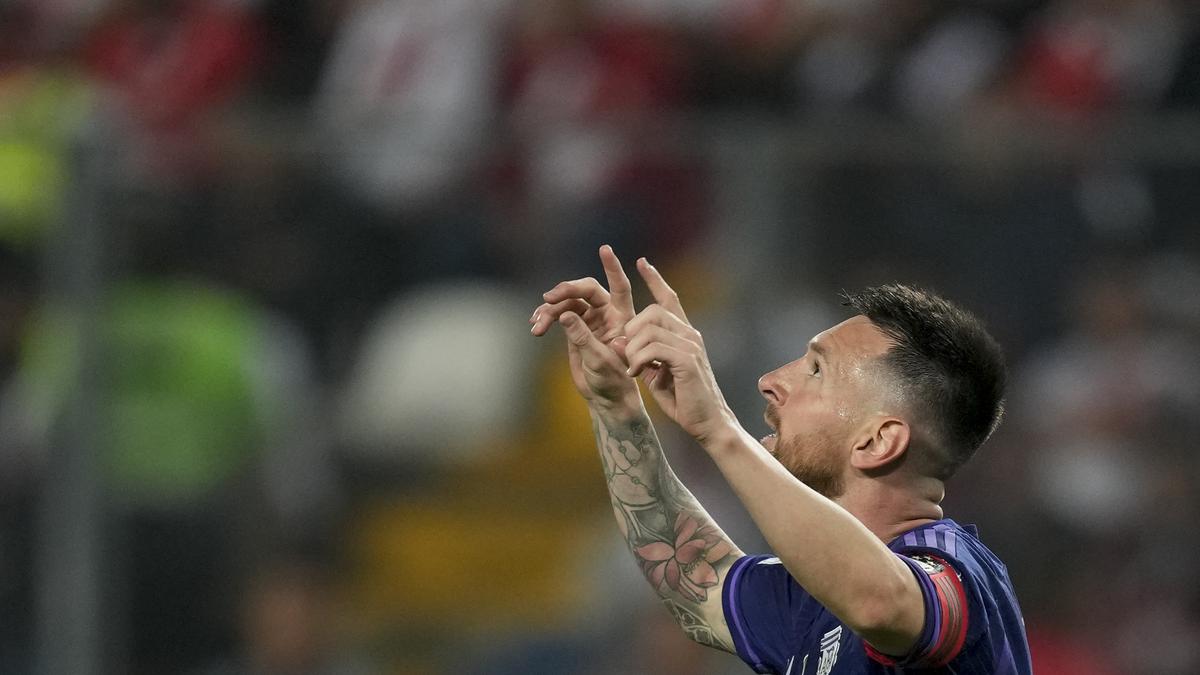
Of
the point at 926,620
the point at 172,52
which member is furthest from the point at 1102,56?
the point at 926,620

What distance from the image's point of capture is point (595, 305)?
171 inches

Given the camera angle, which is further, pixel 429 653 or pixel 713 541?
pixel 429 653

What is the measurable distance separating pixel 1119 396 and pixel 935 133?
4.51 feet

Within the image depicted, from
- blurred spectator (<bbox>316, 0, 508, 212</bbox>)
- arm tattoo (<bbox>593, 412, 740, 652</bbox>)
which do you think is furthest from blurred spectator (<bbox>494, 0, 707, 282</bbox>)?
arm tattoo (<bbox>593, 412, 740, 652</bbox>)

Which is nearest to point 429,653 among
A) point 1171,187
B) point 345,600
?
point 345,600

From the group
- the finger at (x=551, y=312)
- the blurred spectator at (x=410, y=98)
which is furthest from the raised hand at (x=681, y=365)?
the blurred spectator at (x=410, y=98)

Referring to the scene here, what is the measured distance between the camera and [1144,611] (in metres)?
8.62

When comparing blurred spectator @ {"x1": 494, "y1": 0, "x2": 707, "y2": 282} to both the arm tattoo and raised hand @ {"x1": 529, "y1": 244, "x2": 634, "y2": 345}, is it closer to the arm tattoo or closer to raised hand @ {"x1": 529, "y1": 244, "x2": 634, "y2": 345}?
the arm tattoo

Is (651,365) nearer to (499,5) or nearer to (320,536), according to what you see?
(320,536)

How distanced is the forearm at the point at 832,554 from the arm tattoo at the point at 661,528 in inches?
41.0

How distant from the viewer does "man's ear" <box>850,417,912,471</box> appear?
4.02 metres

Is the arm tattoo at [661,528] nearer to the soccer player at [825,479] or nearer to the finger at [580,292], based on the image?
the soccer player at [825,479]

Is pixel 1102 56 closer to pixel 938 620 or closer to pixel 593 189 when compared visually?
pixel 593 189

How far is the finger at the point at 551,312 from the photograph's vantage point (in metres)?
4.11
